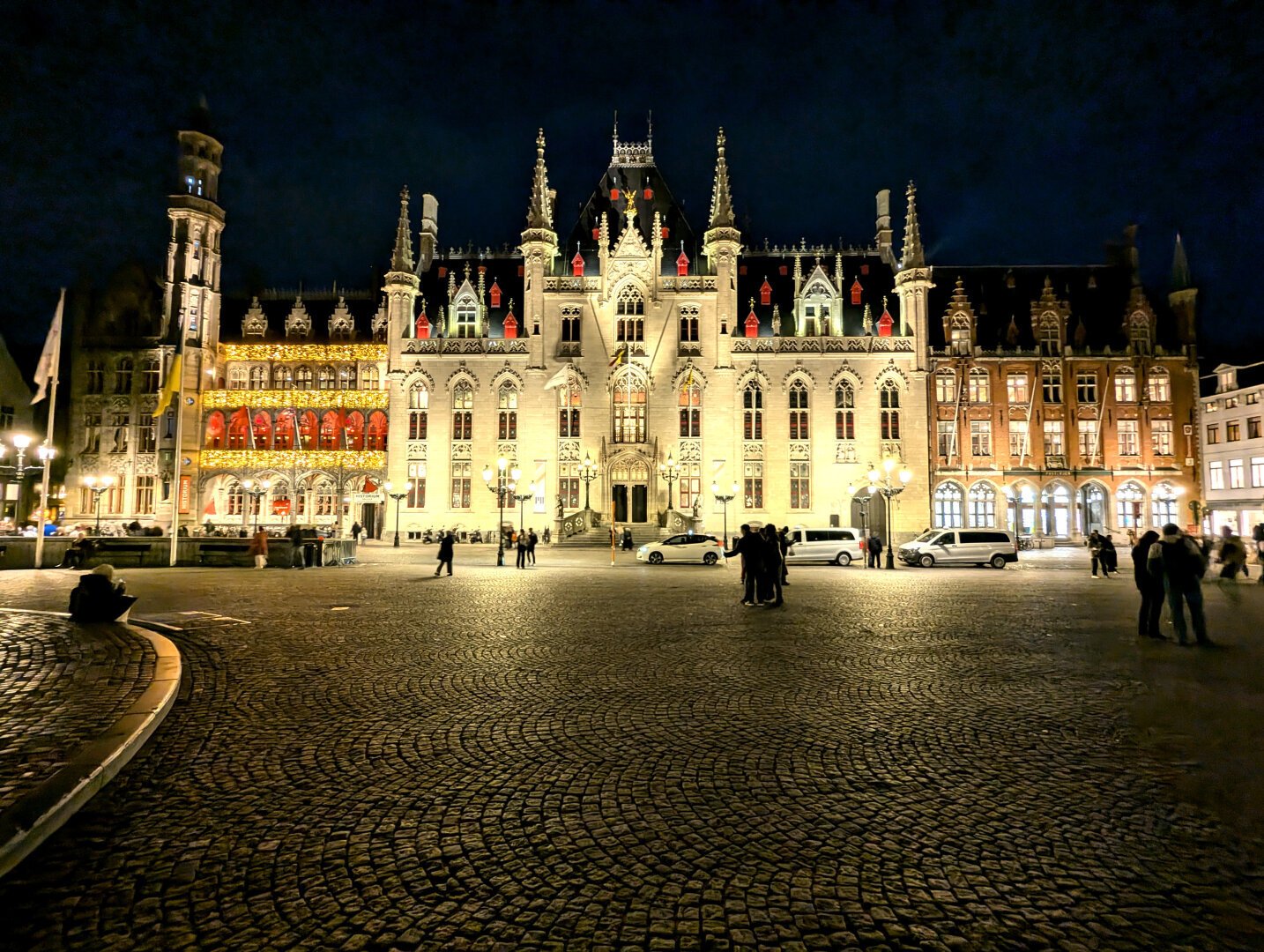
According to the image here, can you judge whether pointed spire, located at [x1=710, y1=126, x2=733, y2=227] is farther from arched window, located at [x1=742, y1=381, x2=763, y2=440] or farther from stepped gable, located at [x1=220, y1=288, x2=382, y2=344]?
stepped gable, located at [x1=220, y1=288, x2=382, y2=344]

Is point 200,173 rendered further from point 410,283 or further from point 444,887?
point 444,887

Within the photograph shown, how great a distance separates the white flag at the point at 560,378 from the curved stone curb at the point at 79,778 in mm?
38134

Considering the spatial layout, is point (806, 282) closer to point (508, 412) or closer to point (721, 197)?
point (721, 197)

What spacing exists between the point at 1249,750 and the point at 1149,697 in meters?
1.69

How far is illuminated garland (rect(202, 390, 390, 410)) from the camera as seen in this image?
46.3m

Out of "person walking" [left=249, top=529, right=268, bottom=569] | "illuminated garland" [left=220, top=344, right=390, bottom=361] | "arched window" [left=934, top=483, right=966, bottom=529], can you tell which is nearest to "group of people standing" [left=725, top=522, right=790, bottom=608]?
"person walking" [left=249, top=529, right=268, bottom=569]

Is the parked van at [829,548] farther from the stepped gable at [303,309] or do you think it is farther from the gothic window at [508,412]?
the stepped gable at [303,309]

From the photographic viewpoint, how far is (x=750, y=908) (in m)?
3.30

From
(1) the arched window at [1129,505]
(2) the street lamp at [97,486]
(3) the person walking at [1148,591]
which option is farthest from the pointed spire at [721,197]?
(2) the street lamp at [97,486]

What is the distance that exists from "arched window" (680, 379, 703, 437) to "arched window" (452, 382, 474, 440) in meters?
14.5

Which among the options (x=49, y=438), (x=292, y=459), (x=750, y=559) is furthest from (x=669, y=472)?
(x=49, y=438)

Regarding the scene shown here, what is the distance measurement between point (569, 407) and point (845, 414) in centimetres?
1871

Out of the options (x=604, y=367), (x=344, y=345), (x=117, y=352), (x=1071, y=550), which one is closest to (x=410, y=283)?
(x=344, y=345)

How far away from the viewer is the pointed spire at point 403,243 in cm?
4578
